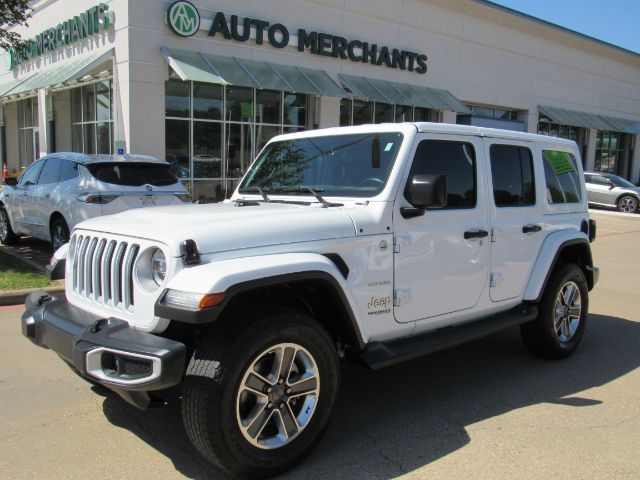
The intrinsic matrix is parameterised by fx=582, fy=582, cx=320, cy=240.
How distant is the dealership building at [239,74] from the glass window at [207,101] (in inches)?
1.5

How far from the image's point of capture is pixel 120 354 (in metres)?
2.89

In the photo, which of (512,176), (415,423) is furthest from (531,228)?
(415,423)

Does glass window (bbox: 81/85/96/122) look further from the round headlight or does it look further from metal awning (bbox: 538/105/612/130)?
metal awning (bbox: 538/105/612/130)

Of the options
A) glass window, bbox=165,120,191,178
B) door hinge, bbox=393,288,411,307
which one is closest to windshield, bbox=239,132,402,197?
door hinge, bbox=393,288,411,307

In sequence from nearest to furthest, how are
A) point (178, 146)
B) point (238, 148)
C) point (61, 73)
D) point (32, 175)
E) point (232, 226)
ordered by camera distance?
point (232, 226)
point (32, 175)
point (178, 146)
point (61, 73)
point (238, 148)

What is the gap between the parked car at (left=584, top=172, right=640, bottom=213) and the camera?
2241cm

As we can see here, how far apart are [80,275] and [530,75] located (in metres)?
27.7

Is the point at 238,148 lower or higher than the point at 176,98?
lower

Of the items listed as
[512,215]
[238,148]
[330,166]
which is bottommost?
[512,215]

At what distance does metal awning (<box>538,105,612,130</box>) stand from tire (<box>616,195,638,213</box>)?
22.8 feet

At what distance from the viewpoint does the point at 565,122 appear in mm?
28688

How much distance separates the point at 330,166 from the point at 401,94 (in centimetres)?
1711

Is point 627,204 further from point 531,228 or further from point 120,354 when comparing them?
point 120,354

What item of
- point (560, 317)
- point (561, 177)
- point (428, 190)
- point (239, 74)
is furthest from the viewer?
point (239, 74)
